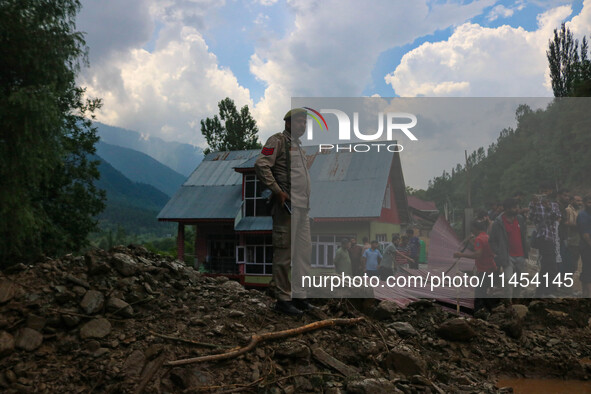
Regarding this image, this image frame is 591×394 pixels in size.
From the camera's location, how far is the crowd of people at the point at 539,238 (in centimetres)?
645

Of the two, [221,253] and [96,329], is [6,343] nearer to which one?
[96,329]

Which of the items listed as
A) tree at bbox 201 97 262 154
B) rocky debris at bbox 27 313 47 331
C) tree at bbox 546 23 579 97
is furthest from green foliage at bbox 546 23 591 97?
rocky debris at bbox 27 313 47 331

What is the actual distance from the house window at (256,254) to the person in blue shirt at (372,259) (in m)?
10.5

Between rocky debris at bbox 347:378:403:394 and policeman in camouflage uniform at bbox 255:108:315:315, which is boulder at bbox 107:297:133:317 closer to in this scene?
policeman in camouflage uniform at bbox 255:108:315:315

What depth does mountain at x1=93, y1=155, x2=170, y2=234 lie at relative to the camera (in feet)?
322

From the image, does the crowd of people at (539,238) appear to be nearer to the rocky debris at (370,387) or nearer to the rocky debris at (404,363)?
the rocky debris at (404,363)

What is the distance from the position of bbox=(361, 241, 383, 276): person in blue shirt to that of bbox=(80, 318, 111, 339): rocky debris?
4.04 metres

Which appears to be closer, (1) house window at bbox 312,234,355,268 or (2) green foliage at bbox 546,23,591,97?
(1) house window at bbox 312,234,355,268

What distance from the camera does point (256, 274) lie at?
16828mm

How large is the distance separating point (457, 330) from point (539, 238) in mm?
2499

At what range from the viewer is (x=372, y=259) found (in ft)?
22.1

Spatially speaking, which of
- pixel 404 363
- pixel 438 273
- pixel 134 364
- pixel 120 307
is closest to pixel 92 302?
pixel 120 307

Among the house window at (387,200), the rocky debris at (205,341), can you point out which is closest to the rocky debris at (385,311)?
the rocky debris at (205,341)

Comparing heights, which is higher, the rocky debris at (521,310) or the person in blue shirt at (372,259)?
the person in blue shirt at (372,259)
